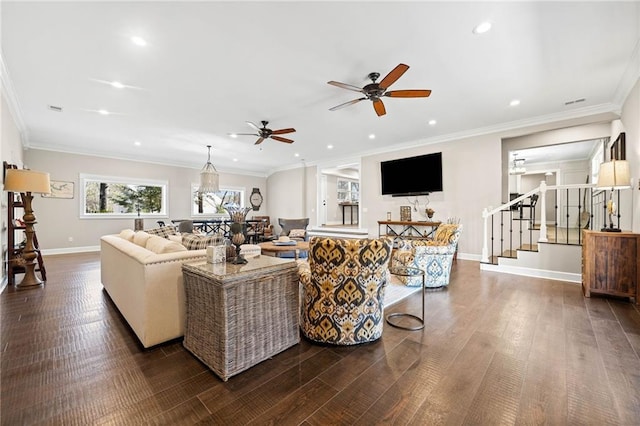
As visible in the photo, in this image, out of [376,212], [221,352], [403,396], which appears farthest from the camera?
[376,212]

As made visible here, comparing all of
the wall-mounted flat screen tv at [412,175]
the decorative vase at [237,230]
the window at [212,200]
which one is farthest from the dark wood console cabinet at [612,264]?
the window at [212,200]

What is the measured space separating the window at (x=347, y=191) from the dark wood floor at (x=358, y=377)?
836 centimetres

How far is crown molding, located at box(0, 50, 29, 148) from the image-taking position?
10.6ft

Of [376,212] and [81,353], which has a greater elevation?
[376,212]

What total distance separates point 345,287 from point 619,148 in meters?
5.04

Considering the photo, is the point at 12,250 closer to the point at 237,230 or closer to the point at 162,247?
the point at 162,247

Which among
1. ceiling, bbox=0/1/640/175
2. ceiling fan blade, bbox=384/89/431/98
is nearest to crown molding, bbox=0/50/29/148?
ceiling, bbox=0/1/640/175

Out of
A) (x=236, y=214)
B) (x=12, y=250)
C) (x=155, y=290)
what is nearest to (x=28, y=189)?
(x=12, y=250)

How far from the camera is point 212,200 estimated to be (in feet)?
32.1

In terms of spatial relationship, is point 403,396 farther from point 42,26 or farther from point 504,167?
point 504,167

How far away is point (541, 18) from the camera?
2.43 m

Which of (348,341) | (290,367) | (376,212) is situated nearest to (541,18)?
(348,341)

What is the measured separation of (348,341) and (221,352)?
98 cm

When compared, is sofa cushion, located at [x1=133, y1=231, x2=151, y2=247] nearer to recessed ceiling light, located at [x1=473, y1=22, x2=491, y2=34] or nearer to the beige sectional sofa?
the beige sectional sofa
